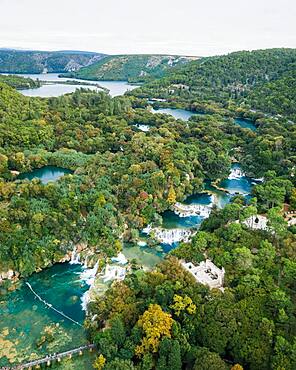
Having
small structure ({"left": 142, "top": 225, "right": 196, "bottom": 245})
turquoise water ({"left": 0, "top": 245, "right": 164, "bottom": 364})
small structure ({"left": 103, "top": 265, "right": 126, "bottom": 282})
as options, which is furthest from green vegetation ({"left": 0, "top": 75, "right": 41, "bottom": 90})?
small structure ({"left": 103, "top": 265, "right": 126, "bottom": 282})

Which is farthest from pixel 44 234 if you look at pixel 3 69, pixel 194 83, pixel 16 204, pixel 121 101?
pixel 3 69

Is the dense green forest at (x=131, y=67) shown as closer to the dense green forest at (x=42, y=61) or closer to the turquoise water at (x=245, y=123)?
the dense green forest at (x=42, y=61)

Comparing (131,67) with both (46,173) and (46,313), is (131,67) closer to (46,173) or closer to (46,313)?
(46,173)

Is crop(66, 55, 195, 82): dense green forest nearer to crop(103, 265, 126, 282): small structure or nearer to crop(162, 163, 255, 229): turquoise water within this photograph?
crop(162, 163, 255, 229): turquoise water

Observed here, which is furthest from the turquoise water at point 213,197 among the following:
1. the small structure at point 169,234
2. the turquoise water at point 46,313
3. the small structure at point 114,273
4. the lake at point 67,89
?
the lake at point 67,89

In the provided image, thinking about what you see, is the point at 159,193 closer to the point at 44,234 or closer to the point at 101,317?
the point at 44,234

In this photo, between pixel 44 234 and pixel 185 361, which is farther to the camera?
pixel 44 234

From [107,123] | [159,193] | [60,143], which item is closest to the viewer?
[159,193]

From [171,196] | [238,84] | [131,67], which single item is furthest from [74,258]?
[131,67]
